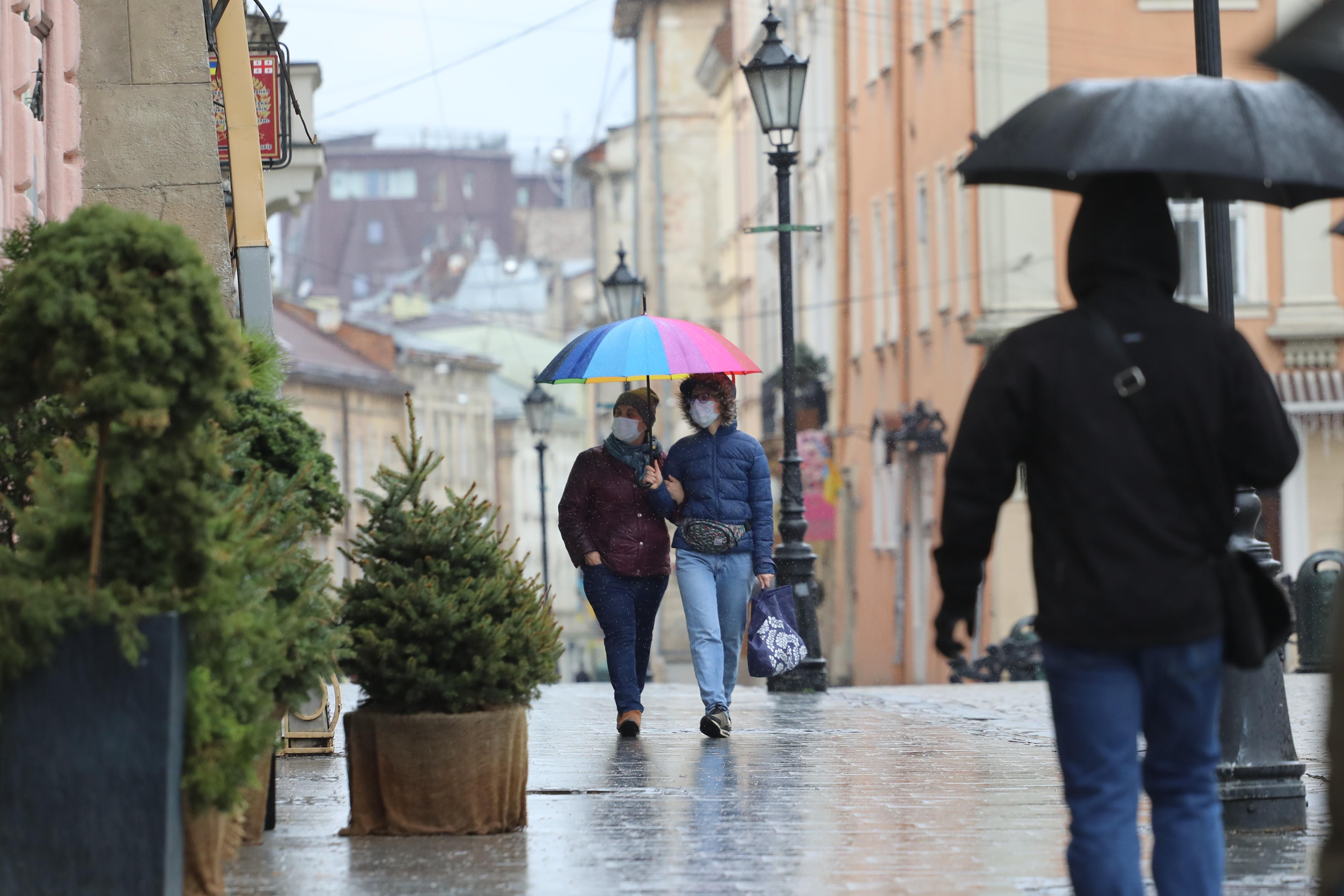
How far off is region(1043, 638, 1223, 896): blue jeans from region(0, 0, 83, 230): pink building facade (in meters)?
7.96

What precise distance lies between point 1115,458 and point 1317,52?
40.5 inches

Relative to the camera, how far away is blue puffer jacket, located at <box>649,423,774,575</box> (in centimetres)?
1277

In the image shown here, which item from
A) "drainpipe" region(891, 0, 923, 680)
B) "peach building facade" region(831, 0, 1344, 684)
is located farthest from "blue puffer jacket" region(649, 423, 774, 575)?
"drainpipe" region(891, 0, 923, 680)

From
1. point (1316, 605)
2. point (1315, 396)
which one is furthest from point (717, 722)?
point (1315, 396)

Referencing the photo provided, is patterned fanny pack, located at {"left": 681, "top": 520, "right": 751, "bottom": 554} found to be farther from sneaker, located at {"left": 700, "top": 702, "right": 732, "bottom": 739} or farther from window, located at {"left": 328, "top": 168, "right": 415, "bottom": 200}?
window, located at {"left": 328, "top": 168, "right": 415, "bottom": 200}

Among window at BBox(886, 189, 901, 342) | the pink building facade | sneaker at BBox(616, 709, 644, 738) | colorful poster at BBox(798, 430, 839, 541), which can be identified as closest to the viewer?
the pink building facade

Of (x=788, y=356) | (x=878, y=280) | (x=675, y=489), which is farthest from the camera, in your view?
(x=878, y=280)

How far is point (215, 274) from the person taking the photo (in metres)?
6.22

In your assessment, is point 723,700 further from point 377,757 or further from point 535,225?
point 535,225

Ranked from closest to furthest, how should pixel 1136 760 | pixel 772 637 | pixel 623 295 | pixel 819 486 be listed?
1. pixel 1136 760
2. pixel 772 637
3. pixel 623 295
4. pixel 819 486

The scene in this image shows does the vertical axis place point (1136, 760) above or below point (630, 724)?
above

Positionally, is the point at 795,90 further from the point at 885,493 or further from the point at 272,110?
the point at 885,493

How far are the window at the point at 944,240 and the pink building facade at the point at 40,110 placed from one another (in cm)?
2008

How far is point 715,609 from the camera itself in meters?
12.8
